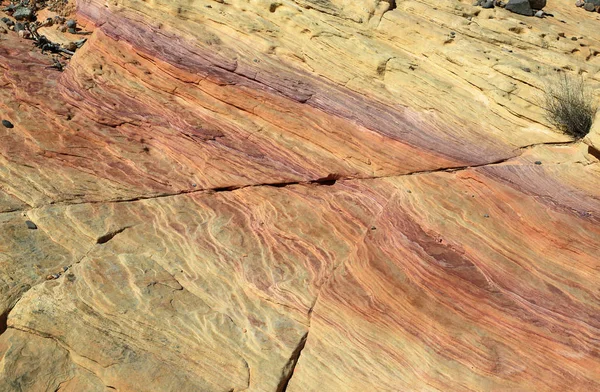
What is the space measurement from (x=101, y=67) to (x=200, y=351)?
16.9 feet

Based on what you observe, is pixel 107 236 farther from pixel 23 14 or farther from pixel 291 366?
pixel 23 14

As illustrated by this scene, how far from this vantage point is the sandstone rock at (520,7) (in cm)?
1021

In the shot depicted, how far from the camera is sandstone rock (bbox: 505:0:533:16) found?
10.2 meters

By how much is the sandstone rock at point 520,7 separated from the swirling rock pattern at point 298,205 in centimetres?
35

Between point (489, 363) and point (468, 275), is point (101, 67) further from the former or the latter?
point (489, 363)

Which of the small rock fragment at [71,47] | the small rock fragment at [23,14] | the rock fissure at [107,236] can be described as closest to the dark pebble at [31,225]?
the rock fissure at [107,236]

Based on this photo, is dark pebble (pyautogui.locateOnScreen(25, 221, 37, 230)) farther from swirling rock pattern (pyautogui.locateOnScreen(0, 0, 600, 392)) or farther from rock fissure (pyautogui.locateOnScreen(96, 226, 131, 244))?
rock fissure (pyautogui.locateOnScreen(96, 226, 131, 244))

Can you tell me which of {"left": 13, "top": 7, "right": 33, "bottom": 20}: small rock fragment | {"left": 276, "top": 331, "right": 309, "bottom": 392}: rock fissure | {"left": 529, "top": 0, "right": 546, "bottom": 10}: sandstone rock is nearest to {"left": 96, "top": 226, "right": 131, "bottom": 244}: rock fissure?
{"left": 276, "top": 331, "right": 309, "bottom": 392}: rock fissure

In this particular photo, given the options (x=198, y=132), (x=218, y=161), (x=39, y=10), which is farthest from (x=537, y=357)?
(x=39, y=10)

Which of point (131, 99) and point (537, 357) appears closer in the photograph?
point (537, 357)

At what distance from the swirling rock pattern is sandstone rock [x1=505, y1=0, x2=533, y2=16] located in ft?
1.14

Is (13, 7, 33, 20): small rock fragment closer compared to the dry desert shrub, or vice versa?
the dry desert shrub

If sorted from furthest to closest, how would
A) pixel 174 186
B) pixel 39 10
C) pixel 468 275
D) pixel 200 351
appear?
pixel 39 10 < pixel 174 186 < pixel 468 275 < pixel 200 351

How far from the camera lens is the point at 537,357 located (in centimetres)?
568
